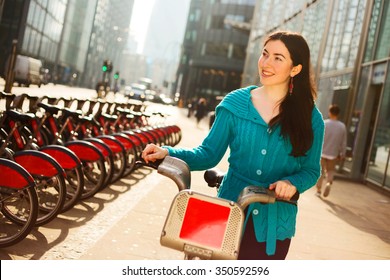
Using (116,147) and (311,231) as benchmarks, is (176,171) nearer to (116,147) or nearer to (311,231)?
(311,231)

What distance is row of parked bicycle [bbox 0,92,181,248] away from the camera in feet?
13.1

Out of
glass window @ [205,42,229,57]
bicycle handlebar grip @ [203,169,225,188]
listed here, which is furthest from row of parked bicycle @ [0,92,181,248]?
glass window @ [205,42,229,57]

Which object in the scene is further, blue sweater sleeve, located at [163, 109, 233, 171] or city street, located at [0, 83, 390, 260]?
city street, located at [0, 83, 390, 260]

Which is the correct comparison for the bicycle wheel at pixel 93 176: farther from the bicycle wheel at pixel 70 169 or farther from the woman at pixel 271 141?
the woman at pixel 271 141

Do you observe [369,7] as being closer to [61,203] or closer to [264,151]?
[61,203]

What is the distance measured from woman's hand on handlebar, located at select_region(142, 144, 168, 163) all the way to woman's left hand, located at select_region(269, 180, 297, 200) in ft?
1.57

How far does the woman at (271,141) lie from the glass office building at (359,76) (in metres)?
10.3

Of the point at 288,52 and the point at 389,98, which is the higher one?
the point at 389,98

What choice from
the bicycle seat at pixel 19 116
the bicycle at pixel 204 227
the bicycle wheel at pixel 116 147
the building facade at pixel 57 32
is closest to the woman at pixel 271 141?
the bicycle at pixel 204 227

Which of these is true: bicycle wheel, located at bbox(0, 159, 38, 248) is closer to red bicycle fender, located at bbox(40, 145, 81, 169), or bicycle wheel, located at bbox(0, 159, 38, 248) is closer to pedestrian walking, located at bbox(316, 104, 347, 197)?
red bicycle fender, located at bbox(40, 145, 81, 169)

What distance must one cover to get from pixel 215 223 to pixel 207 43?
6183 centimetres
